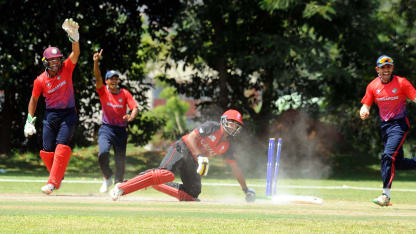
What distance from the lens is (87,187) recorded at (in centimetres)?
1468

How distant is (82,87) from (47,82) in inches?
471

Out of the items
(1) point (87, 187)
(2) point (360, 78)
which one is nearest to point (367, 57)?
(2) point (360, 78)

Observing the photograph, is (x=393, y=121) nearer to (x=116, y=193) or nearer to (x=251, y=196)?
(x=251, y=196)

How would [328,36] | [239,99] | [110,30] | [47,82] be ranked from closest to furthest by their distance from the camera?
[47,82], [328,36], [110,30], [239,99]

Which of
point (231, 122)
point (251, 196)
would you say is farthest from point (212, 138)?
point (251, 196)

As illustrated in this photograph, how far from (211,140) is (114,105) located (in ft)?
9.90

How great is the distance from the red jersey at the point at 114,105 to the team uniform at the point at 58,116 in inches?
56.0

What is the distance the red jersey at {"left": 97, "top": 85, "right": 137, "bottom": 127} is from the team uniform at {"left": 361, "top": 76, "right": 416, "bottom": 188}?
414cm

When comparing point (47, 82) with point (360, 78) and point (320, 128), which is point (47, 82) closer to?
point (360, 78)

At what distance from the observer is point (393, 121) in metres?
11.4

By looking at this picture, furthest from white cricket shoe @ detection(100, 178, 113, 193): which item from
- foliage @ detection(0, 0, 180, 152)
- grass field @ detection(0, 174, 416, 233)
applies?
foliage @ detection(0, 0, 180, 152)

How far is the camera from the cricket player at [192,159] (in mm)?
10414

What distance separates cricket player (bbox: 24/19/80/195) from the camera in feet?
37.4

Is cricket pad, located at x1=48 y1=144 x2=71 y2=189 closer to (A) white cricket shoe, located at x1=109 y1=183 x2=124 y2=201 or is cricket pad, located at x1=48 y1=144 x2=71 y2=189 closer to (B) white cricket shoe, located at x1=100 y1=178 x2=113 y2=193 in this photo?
(A) white cricket shoe, located at x1=109 y1=183 x2=124 y2=201
